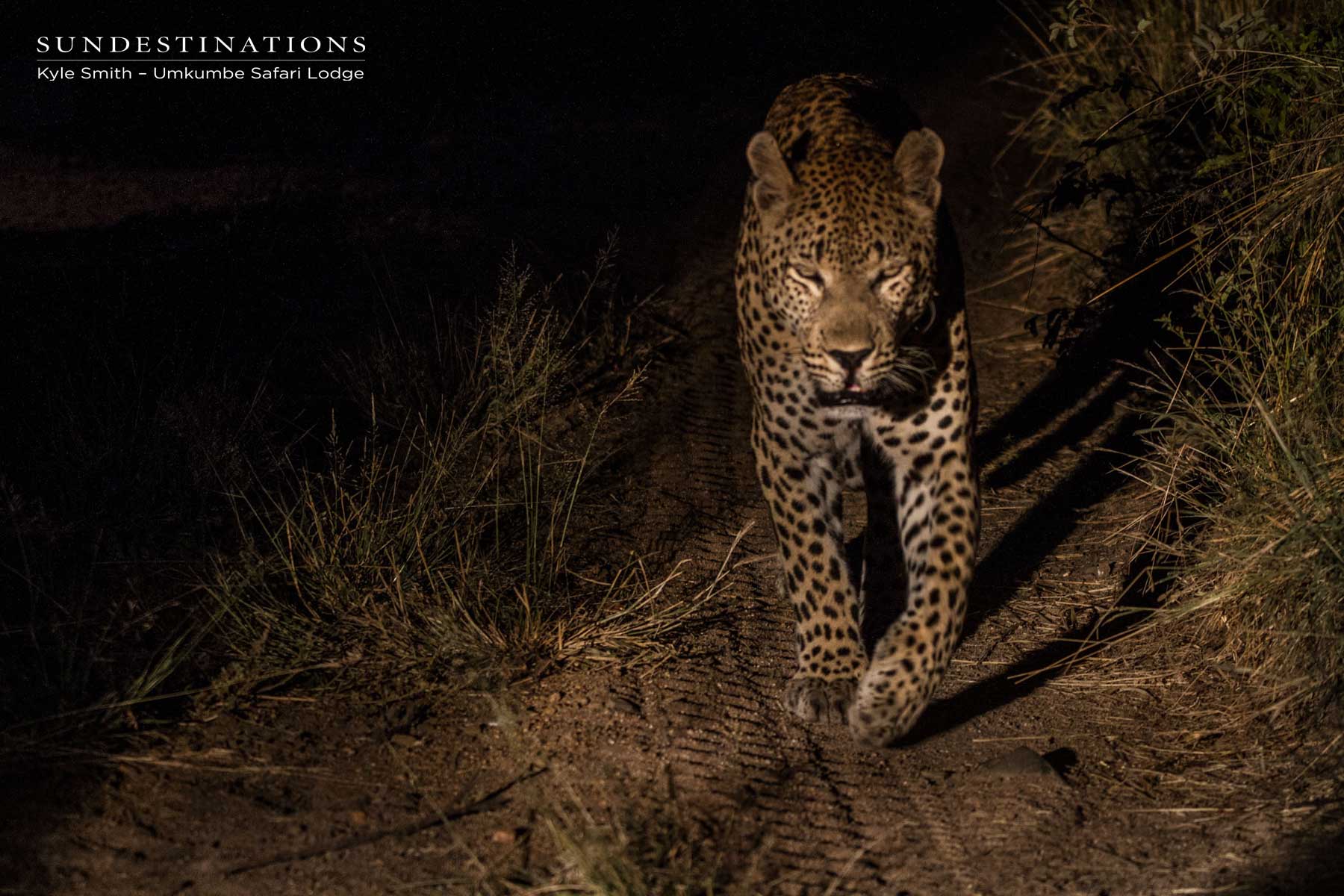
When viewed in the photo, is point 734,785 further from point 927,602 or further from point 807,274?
point 807,274

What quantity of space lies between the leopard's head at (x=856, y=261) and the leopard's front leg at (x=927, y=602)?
0.98ft

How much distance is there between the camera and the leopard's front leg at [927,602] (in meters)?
4.61

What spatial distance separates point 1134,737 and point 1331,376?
160cm

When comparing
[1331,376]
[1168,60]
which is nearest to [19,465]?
[1331,376]

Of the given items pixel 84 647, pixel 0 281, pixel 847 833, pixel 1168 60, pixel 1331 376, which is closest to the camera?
pixel 847 833

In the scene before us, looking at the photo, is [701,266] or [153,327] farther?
[701,266]

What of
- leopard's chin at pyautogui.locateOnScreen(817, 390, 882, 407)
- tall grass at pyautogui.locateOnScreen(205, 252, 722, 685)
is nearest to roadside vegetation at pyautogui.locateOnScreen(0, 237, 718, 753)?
tall grass at pyautogui.locateOnScreen(205, 252, 722, 685)

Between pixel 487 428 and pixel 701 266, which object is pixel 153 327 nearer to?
pixel 487 428

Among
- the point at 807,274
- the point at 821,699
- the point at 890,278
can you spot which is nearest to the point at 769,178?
the point at 807,274

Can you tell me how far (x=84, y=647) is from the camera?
4.54 metres

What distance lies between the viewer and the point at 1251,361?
19.5 feet

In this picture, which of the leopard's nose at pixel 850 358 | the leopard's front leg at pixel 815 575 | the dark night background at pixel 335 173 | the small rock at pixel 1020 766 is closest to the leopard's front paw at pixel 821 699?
the leopard's front leg at pixel 815 575

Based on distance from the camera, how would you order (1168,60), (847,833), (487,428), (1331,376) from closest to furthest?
(847,833) → (1331,376) → (487,428) → (1168,60)

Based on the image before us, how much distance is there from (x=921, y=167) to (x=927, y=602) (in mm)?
1436
